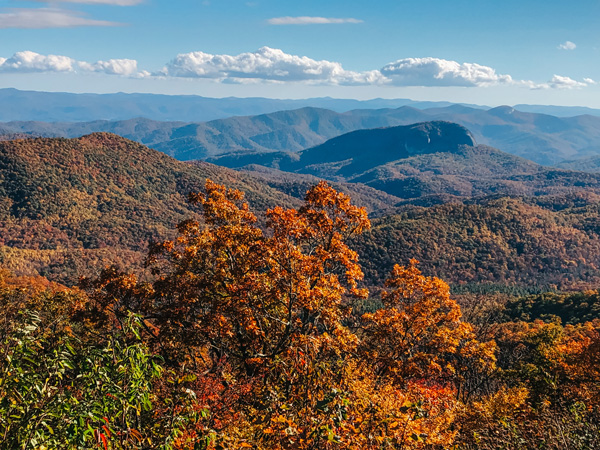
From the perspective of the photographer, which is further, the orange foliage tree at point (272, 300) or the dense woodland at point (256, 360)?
the orange foliage tree at point (272, 300)

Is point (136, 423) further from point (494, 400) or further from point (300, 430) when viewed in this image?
point (494, 400)

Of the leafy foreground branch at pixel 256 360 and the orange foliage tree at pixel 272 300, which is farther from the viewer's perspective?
the orange foliage tree at pixel 272 300

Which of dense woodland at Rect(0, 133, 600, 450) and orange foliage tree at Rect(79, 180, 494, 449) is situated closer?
dense woodland at Rect(0, 133, 600, 450)

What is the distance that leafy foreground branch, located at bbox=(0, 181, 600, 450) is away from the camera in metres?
6.52

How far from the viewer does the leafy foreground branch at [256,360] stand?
21.4ft

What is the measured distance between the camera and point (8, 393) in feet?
20.6

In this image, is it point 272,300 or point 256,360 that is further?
point 272,300

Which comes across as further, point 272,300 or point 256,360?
point 272,300

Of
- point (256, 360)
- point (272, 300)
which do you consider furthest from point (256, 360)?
point (272, 300)

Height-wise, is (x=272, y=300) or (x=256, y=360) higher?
(x=272, y=300)

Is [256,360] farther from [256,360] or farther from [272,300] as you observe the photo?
[272,300]

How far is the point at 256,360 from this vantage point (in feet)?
54.2

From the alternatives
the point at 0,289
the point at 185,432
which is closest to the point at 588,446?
the point at 185,432

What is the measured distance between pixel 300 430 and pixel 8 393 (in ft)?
15.7
